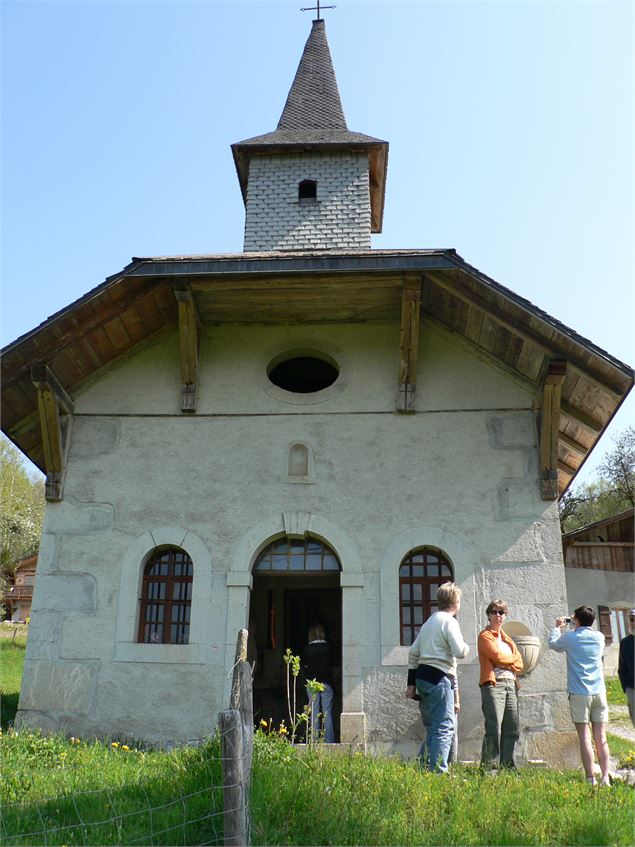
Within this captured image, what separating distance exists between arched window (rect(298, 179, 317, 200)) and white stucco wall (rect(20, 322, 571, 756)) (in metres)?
3.58

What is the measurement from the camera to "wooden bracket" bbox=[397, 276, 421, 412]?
8.80m

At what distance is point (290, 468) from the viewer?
9219mm

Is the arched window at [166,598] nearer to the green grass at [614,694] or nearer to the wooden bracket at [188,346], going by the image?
the wooden bracket at [188,346]

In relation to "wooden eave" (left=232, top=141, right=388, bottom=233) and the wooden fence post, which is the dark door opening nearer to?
"wooden eave" (left=232, top=141, right=388, bottom=233)

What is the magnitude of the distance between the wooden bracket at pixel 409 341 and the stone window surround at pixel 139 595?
2913 mm

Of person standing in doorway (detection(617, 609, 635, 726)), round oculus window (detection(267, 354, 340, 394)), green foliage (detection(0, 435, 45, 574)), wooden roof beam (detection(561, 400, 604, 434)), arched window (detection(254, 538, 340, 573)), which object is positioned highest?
green foliage (detection(0, 435, 45, 574))

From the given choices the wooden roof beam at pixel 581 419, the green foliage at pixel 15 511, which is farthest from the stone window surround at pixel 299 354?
the green foliage at pixel 15 511

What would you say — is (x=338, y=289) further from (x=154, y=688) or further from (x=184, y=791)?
(x=184, y=791)

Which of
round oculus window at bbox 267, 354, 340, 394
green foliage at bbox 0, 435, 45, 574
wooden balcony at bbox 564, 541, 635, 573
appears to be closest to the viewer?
round oculus window at bbox 267, 354, 340, 394

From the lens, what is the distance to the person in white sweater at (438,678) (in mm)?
6281

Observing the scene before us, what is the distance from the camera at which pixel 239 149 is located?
12742 mm

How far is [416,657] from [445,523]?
98.1 inches

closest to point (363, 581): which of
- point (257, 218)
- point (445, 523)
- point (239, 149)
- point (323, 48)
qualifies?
point (445, 523)

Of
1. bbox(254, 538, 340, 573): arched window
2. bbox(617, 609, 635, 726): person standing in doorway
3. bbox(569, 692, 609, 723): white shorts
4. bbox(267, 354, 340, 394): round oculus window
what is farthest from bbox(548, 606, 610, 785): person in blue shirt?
bbox(267, 354, 340, 394): round oculus window
